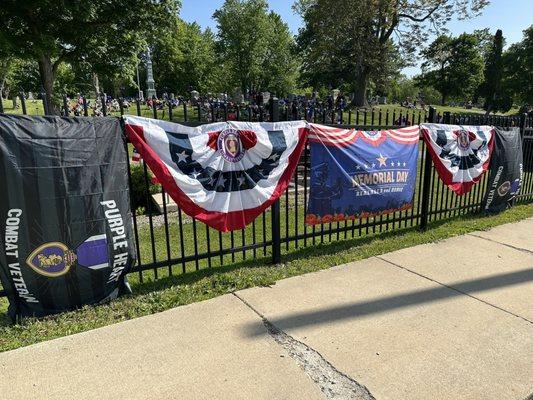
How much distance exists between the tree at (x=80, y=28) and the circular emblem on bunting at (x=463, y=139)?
37.6ft

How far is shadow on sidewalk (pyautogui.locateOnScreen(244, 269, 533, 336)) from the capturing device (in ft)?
11.0

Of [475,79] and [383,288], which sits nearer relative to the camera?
[383,288]

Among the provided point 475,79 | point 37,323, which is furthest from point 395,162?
point 475,79

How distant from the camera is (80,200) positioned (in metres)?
3.15

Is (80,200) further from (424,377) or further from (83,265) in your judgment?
(424,377)

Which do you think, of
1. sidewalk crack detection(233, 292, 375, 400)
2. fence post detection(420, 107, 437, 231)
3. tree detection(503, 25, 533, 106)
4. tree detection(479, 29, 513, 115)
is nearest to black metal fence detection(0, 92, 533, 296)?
fence post detection(420, 107, 437, 231)

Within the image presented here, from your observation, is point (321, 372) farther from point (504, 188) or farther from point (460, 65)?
point (460, 65)

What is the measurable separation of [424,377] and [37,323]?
291 centimetres

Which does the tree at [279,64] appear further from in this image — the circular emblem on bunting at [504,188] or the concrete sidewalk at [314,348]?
the concrete sidewalk at [314,348]

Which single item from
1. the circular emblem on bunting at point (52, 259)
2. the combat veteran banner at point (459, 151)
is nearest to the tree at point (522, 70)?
the combat veteran banner at point (459, 151)

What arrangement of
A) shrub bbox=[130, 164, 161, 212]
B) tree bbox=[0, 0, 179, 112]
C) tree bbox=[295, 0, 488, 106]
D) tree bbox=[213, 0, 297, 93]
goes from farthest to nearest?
tree bbox=[213, 0, 297, 93]
tree bbox=[295, 0, 488, 106]
tree bbox=[0, 0, 179, 112]
shrub bbox=[130, 164, 161, 212]

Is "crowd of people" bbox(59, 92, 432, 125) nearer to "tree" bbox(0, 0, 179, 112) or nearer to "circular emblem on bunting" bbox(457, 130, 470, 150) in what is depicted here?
"circular emblem on bunting" bbox(457, 130, 470, 150)

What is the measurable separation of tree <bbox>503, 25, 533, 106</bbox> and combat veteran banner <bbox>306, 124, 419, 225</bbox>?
47412 mm

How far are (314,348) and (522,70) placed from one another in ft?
170
